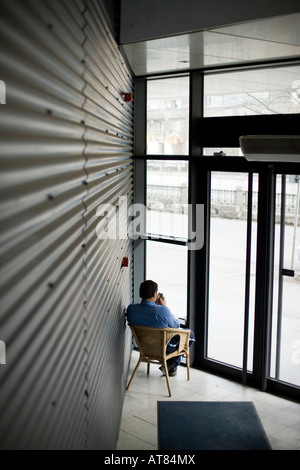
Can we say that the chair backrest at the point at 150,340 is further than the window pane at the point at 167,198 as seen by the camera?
No

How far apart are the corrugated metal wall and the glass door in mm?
2470

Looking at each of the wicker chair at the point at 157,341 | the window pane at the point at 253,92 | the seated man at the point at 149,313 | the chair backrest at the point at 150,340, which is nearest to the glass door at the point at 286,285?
the window pane at the point at 253,92

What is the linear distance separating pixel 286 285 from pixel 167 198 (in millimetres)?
1789

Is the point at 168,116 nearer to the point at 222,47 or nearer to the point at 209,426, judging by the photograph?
the point at 222,47

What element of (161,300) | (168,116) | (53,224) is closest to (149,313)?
(161,300)

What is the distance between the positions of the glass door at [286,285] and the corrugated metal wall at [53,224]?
2470 mm

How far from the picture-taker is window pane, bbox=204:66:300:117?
18.1ft

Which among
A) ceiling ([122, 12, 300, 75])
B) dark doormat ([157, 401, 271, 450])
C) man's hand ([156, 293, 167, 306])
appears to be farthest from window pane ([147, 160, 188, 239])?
dark doormat ([157, 401, 271, 450])

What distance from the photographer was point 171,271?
6.67 metres

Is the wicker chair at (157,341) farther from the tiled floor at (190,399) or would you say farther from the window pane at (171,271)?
the window pane at (171,271)

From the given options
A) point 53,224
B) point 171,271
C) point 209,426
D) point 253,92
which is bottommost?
point 209,426

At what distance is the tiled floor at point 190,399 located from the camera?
485 cm

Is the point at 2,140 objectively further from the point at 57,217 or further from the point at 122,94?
the point at 122,94

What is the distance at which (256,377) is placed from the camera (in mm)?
6004
